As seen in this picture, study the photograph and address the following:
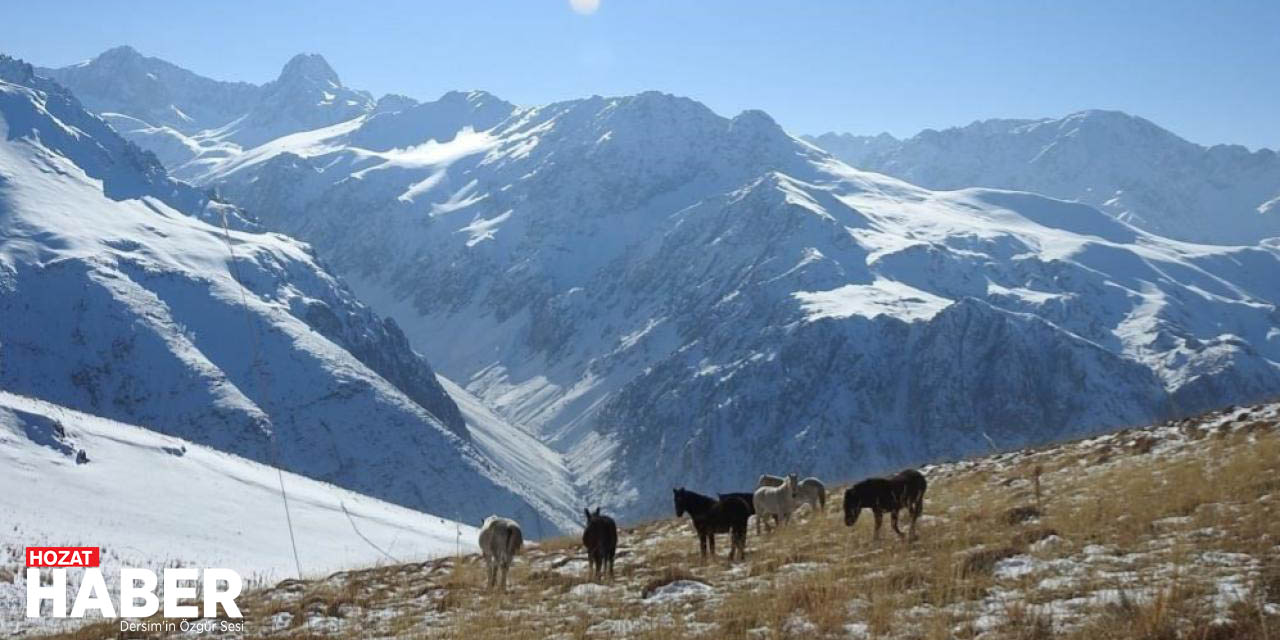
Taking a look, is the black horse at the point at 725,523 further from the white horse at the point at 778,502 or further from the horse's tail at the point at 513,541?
the horse's tail at the point at 513,541

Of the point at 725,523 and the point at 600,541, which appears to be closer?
the point at 600,541

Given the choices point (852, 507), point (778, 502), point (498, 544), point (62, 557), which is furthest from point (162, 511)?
point (852, 507)

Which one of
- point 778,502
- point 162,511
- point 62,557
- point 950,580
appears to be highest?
point 162,511

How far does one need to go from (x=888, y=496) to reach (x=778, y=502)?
16.5 ft

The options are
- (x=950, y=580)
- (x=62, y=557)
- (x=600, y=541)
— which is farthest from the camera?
(x=62, y=557)

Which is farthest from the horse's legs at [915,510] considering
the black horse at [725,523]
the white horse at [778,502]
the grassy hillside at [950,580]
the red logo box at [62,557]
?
the red logo box at [62,557]

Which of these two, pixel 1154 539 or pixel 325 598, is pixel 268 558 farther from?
pixel 1154 539

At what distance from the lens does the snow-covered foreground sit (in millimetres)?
35000

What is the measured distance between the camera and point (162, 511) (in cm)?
4381

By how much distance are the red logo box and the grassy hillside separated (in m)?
6.99

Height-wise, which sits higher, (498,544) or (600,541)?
(498,544)

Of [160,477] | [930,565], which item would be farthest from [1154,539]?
[160,477]

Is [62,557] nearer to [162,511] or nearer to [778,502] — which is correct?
[162,511]

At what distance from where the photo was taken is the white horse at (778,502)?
2582cm
